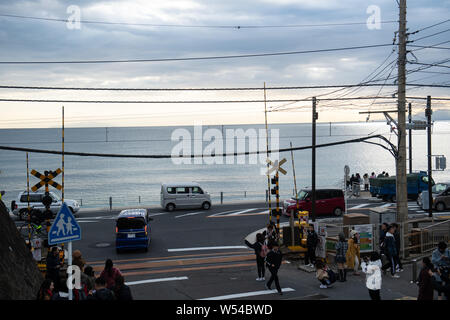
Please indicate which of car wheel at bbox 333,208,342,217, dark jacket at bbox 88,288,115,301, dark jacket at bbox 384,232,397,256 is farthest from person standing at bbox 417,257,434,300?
car wheel at bbox 333,208,342,217

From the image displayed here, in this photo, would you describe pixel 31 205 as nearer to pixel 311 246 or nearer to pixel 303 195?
pixel 303 195

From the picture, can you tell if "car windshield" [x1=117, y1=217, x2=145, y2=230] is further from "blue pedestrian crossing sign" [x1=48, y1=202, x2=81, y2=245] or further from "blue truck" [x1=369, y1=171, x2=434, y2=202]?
"blue truck" [x1=369, y1=171, x2=434, y2=202]

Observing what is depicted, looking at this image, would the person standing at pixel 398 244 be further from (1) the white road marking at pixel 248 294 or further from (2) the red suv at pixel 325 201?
(2) the red suv at pixel 325 201

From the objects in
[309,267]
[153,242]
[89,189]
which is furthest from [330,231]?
[89,189]

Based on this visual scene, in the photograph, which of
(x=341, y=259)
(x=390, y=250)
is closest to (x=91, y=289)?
(x=341, y=259)

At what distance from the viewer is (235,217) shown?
29.4m

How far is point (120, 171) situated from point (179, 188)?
108877mm

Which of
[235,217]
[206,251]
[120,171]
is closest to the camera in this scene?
[206,251]

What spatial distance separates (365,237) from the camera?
17.5 metres

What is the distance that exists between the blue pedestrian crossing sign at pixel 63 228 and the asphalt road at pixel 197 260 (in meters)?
A: 4.81

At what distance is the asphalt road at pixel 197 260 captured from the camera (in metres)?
13.5

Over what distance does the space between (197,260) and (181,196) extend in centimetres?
1457

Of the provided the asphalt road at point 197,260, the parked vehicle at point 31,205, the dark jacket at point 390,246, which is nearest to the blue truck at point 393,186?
the asphalt road at point 197,260
